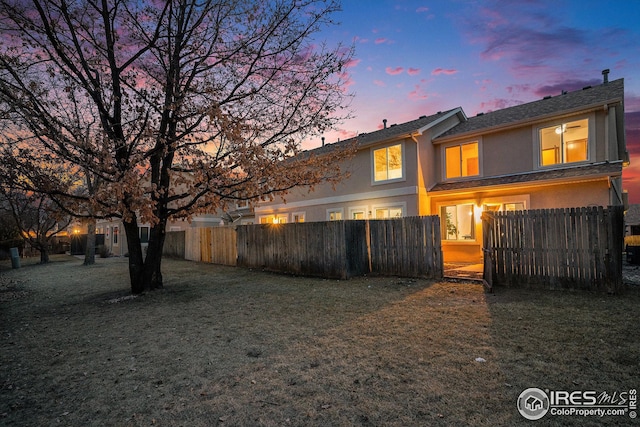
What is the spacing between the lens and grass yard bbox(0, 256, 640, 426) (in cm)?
296

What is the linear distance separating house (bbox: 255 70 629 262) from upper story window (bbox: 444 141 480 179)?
46 mm

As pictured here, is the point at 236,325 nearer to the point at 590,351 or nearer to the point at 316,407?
the point at 316,407

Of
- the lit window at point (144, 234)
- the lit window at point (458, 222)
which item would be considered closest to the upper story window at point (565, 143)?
the lit window at point (458, 222)

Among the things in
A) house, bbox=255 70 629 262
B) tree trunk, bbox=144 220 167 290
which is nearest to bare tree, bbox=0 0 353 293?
tree trunk, bbox=144 220 167 290

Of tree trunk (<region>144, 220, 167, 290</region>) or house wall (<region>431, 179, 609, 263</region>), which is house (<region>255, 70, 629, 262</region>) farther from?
tree trunk (<region>144, 220, 167, 290</region>)

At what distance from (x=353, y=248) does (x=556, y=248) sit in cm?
553

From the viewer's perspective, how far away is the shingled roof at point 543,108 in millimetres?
11703

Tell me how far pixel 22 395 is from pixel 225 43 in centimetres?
847

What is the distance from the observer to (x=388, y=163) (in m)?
15.3

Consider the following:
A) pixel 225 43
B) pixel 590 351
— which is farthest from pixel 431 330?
pixel 225 43

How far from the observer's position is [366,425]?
267 cm

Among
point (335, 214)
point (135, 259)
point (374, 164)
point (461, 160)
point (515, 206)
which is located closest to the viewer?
point (135, 259)

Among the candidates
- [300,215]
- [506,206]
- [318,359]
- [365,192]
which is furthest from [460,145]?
[318,359]

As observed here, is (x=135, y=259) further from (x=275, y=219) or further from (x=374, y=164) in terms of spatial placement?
(x=275, y=219)
